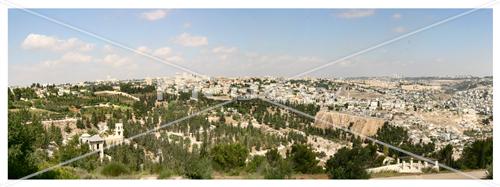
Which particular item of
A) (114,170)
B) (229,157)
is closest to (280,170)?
(229,157)

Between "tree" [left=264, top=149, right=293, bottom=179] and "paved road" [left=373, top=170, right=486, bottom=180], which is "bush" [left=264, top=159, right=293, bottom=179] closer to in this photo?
"tree" [left=264, top=149, right=293, bottom=179]

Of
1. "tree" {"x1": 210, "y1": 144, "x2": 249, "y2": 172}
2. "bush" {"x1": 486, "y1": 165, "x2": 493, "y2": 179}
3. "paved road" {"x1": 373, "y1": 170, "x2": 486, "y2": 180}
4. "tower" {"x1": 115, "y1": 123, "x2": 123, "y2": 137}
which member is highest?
"tower" {"x1": 115, "y1": 123, "x2": 123, "y2": 137}

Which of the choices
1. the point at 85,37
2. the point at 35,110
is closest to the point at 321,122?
the point at 85,37

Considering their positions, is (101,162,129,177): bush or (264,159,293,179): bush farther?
(101,162,129,177): bush

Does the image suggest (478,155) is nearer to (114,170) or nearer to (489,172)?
(489,172)

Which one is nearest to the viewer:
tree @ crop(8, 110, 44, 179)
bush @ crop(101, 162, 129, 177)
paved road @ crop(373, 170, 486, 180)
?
tree @ crop(8, 110, 44, 179)

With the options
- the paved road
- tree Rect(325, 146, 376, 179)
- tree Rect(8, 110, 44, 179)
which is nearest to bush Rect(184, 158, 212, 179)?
tree Rect(325, 146, 376, 179)
